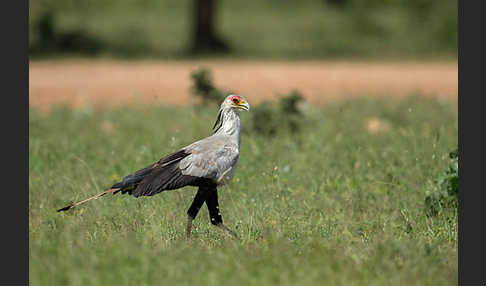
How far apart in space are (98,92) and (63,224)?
979cm

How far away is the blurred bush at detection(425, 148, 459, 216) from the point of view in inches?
267

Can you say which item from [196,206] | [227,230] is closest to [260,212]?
[227,230]

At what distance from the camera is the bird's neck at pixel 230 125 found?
237 inches

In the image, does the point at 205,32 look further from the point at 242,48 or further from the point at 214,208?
the point at 214,208

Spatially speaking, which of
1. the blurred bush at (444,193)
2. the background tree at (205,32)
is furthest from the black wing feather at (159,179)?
the background tree at (205,32)

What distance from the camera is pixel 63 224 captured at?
591cm

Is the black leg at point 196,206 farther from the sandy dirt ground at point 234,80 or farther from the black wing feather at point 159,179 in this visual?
the sandy dirt ground at point 234,80

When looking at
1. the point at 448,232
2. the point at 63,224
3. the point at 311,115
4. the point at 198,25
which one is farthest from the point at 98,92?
the point at 448,232

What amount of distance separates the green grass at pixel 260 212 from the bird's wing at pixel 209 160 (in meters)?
0.54

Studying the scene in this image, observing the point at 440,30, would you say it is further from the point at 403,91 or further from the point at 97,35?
the point at 97,35

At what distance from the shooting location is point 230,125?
607 cm

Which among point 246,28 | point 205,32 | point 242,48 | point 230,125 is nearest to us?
point 230,125

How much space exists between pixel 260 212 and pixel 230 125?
87cm

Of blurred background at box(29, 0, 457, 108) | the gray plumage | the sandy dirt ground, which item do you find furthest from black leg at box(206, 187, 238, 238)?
blurred background at box(29, 0, 457, 108)
